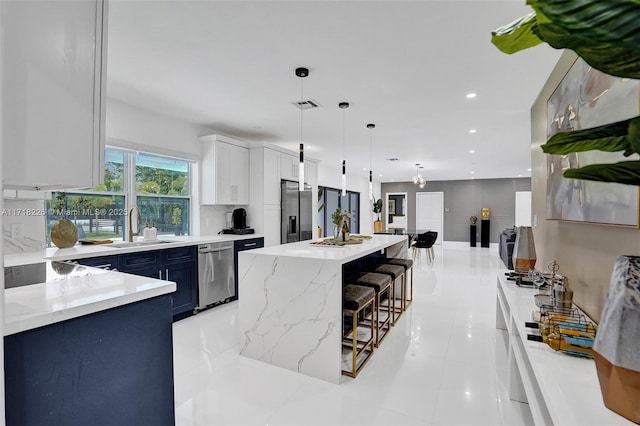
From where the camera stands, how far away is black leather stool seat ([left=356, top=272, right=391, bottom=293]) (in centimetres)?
302

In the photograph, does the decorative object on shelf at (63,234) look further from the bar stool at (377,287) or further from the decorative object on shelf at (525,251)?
the decorative object on shelf at (525,251)

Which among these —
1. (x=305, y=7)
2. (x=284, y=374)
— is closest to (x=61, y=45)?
(x=305, y=7)

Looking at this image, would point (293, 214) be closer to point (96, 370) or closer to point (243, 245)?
point (243, 245)

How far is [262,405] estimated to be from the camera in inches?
84.1

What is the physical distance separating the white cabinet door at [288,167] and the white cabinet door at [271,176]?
0.12 meters

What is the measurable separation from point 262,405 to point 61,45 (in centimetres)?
220

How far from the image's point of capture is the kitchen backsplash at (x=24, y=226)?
9.31 feet

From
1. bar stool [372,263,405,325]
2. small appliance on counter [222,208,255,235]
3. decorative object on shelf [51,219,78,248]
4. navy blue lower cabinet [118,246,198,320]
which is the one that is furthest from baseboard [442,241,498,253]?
decorative object on shelf [51,219,78,248]

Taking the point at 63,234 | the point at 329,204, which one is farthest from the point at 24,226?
the point at 329,204

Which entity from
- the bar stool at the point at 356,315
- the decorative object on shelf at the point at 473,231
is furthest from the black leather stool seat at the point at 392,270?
the decorative object on shelf at the point at 473,231

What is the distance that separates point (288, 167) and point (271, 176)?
509 mm

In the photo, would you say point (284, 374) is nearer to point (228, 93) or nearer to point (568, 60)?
point (228, 93)

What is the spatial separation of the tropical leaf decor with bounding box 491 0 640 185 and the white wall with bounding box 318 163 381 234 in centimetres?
800

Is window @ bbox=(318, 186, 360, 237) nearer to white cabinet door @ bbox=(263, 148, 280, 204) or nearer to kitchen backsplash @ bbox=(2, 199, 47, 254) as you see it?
white cabinet door @ bbox=(263, 148, 280, 204)
